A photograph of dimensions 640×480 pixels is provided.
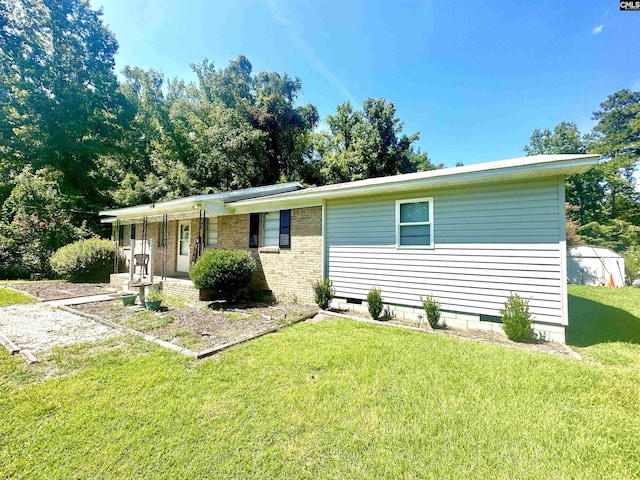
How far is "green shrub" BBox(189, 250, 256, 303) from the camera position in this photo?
7.56 meters

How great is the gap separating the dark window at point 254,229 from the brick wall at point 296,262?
182 mm

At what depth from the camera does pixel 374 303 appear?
21.1 ft

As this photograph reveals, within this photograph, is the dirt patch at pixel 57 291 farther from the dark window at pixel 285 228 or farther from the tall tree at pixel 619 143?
the tall tree at pixel 619 143

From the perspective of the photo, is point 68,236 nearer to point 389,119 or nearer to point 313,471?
point 313,471

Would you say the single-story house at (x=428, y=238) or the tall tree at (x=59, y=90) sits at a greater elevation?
the tall tree at (x=59, y=90)

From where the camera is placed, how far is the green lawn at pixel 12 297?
7746 mm

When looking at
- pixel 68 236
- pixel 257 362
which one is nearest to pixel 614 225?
pixel 257 362

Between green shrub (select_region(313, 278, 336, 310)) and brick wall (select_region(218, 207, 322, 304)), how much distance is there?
480 mm

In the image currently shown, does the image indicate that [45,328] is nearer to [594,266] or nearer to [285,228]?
[285,228]

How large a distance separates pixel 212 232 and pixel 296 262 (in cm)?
461

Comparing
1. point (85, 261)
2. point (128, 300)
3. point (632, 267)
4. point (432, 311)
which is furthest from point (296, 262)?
point (632, 267)

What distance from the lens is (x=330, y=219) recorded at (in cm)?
774

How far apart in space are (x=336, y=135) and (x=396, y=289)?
20.7 m

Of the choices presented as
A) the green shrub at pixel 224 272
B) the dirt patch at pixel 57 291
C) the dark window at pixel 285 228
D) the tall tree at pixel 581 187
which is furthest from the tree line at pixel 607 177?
the dirt patch at pixel 57 291
